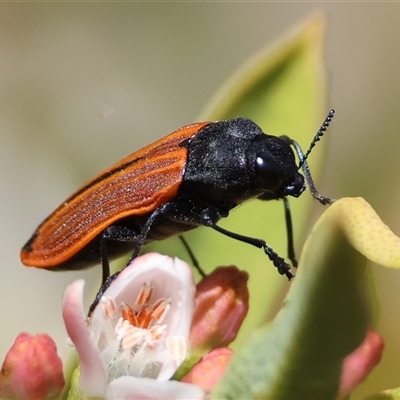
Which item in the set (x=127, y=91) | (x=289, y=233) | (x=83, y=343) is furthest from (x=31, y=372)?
(x=127, y=91)

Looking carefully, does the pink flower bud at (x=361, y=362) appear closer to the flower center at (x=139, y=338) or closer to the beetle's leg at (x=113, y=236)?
the flower center at (x=139, y=338)

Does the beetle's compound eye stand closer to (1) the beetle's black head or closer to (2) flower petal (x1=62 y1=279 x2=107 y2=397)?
(1) the beetle's black head

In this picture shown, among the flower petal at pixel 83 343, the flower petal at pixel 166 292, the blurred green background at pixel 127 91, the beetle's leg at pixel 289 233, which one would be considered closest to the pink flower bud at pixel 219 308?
the flower petal at pixel 166 292

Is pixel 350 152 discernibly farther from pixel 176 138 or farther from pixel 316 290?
pixel 316 290

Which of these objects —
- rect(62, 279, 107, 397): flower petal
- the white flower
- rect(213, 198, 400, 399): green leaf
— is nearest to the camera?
rect(213, 198, 400, 399): green leaf

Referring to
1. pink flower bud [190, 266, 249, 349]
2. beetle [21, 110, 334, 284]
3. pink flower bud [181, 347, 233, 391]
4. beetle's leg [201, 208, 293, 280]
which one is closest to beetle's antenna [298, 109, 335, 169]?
beetle [21, 110, 334, 284]

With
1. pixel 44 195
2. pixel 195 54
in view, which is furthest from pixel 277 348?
pixel 195 54

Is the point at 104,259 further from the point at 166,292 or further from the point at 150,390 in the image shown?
the point at 150,390
